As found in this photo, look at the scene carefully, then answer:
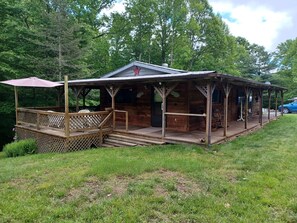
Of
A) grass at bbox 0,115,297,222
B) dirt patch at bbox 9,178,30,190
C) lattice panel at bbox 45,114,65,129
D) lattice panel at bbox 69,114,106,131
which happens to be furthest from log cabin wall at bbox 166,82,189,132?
dirt patch at bbox 9,178,30,190

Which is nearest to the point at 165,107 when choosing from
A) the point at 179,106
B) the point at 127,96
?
the point at 179,106

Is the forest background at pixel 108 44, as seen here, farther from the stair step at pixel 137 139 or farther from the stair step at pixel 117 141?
the stair step at pixel 137 139

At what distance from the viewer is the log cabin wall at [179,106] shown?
33.1 feet

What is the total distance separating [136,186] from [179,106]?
6.19 metres

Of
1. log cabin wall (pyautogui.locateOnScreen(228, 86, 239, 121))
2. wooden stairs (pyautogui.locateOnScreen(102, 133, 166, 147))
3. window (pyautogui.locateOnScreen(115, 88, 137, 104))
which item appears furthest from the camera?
log cabin wall (pyautogui.locateOnScreen(228, 86, 239, 121))

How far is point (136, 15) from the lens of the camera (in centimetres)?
2622

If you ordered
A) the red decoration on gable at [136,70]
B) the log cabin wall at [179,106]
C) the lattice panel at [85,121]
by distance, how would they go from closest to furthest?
the lattice panel at [85,121] < the log cabin wall at [179,106] < the red decoration on gable at [136,70]

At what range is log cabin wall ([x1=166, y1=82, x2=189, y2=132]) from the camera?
10094mm

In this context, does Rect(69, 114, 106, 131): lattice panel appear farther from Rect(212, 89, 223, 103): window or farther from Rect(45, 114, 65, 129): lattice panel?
Rect(212, 89, 223, 103): window

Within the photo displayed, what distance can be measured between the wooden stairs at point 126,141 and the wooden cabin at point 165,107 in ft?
0.30

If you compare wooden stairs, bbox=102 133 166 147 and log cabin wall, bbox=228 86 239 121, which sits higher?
log cabin wall, bbox=228 86 239 121

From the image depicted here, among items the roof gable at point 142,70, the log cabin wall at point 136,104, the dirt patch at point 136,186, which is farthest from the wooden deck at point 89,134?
the dirt patch at point 136,186

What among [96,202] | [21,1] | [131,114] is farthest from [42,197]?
[21,1]

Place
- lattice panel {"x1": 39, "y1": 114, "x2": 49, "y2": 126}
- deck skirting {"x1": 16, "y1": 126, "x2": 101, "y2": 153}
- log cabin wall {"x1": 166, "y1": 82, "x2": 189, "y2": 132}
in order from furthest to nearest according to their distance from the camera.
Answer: lattice panel {"x1": 39, "y1": 114, "x2": 49, "y2": 126}, log cabin wall {"x1": 166, "y1": 82, "x2": 189, "y2": 132}, deck skirting {"x1": 16, "y1": 126, "x2": 101, "y2": 153}
